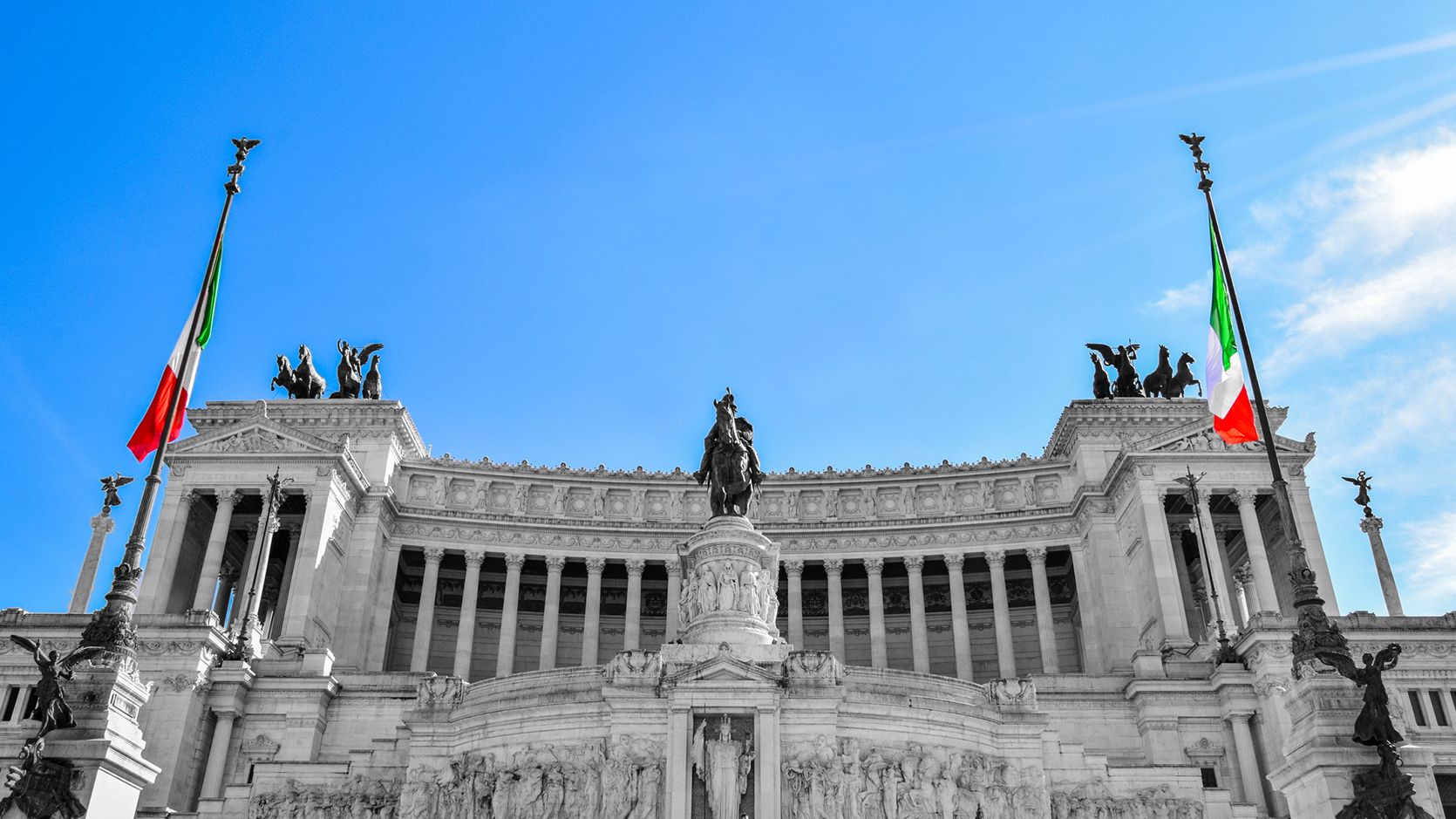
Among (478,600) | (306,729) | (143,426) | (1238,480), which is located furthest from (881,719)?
(478,600)

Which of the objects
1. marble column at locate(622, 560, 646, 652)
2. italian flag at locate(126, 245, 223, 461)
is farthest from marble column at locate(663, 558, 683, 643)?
italian flag at locate(126, 245, 223, 461)

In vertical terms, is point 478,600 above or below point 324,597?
above

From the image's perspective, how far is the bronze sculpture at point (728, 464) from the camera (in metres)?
33.4

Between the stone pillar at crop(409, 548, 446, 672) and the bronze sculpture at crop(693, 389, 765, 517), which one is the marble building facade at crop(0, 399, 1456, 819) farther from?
the bronze sculpture at crop(693, 389, 765, 517)

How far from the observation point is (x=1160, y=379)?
60.0m

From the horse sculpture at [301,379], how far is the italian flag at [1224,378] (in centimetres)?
4720

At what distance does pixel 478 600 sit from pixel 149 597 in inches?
709

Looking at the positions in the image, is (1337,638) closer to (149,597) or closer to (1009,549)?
(1009,549)

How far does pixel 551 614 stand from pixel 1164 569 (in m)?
28.9

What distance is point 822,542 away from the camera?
59.0 m

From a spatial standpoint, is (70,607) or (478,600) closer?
(70,607)

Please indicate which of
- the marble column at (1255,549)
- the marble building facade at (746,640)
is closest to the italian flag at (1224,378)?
the marble building facade at (746,640)

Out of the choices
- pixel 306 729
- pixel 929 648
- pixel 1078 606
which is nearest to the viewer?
pixel 306 729

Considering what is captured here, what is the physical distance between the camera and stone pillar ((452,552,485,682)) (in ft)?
177
